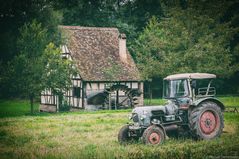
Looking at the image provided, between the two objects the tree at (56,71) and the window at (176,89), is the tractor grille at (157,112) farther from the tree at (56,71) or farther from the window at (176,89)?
the tree at (56,71)

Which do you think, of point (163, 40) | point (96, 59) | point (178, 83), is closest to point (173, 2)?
point (163, 40)

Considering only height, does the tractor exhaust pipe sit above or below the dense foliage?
below

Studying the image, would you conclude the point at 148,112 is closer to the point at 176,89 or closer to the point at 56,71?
the point at 176,89

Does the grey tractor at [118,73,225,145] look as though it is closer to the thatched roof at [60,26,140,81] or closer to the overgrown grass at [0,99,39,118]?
the overgrown grass at [0,99,39,118]

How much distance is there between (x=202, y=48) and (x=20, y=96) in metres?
11.3

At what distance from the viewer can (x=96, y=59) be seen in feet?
84.2

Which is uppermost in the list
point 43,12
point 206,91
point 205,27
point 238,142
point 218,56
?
point 43,12

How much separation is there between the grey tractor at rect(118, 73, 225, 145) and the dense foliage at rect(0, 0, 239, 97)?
792cm

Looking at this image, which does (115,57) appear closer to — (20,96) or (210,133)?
(20,96)

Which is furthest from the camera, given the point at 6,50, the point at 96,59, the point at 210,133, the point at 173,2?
the point at 96,59

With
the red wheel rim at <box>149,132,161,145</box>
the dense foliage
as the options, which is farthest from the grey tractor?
the dense foliage

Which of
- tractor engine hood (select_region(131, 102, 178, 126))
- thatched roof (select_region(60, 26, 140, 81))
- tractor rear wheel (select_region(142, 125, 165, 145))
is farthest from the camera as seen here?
thatched roof (select_region(60, 26, 140, 81))

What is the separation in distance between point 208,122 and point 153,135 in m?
1.92

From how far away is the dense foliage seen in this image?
19.5 m
